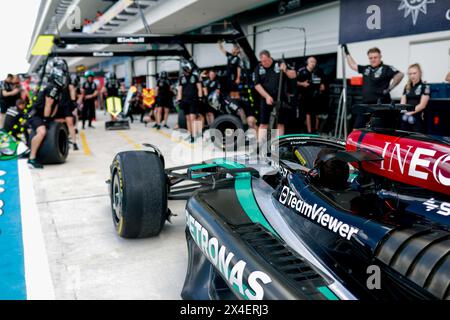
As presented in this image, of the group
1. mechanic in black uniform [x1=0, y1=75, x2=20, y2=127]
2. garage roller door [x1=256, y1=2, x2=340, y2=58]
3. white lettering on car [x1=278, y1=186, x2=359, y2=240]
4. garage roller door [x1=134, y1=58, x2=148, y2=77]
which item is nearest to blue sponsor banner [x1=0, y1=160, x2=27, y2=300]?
white lettering on car [x1=278, y1=186, x2=359, y2=240]

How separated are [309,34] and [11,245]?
9.77m

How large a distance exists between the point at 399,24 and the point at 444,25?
3.42 feet

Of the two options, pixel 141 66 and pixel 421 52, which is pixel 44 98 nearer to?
pixel 421 52

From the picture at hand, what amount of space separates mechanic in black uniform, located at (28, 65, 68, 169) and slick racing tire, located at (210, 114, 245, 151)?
2.77 metres

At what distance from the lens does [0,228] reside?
358cm

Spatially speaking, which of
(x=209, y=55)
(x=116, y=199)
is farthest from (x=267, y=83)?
(x=209, y=55)

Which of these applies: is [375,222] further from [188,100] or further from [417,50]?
[188,100]

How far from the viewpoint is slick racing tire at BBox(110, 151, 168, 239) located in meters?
2.96

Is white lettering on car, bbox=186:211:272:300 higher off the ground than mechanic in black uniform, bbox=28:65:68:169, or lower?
lower

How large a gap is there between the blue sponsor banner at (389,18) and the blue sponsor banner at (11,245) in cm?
732

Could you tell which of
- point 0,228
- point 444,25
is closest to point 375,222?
point 0,228

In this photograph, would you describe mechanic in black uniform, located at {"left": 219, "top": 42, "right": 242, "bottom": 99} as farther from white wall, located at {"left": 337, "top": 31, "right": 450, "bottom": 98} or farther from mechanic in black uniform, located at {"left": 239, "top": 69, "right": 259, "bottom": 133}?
white wall, located at {"left": 337, "top": 31, "right": 450, "bottom": 98}

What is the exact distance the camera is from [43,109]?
6391mm
